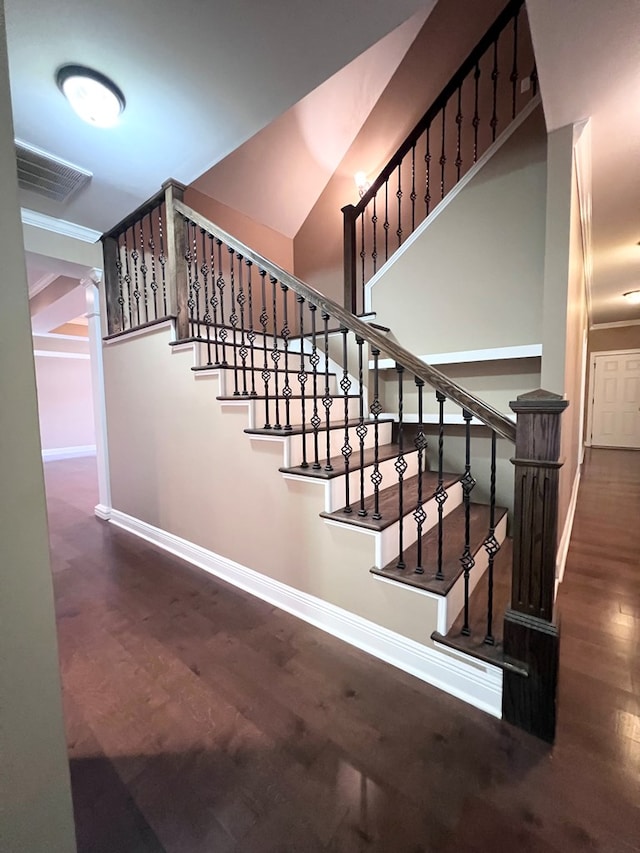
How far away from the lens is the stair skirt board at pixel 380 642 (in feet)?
4.42

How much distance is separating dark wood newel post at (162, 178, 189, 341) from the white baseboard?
20.5 ft

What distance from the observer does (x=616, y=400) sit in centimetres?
675

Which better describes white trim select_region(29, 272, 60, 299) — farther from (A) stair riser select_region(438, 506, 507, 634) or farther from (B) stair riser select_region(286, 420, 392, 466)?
(A) stair riser select_region(438, 506, 507, 634)

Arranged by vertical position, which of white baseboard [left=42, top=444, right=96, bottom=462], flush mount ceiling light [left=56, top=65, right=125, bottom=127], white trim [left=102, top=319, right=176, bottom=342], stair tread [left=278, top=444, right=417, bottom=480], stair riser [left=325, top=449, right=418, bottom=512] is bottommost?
white baseboard [left=42, top=444, right=96, bottom=462]

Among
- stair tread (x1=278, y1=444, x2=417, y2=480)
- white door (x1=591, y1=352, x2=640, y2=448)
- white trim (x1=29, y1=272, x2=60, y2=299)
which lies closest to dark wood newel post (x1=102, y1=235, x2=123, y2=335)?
white trim (x1=29, y1=272, x2=60, y2=299)

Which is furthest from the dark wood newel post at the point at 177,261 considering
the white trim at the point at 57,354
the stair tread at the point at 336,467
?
the white trim at the point at 57,354

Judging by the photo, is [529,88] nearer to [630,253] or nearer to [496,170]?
[496,170]

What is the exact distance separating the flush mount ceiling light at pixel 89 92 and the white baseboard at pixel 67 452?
6.83m

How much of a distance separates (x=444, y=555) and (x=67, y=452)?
26.7 ft

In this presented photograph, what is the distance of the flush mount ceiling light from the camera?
1.71 meters


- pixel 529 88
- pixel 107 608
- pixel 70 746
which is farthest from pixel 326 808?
pixel 529 88

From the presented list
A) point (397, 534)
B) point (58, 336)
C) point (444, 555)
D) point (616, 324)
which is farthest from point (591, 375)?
point (58, 336)

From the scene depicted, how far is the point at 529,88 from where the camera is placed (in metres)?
2.77

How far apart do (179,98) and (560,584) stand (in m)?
→ 3.53
